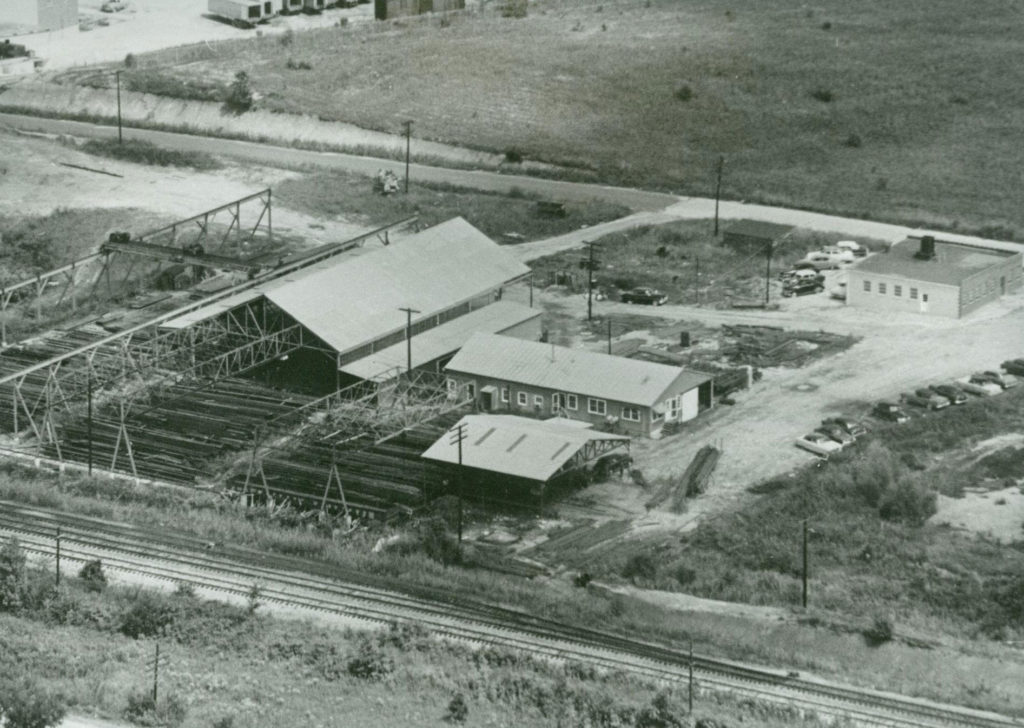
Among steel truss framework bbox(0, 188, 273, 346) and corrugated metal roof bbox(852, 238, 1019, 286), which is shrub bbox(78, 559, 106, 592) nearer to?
steel truss framework bbox(0, 188, 273, 346)

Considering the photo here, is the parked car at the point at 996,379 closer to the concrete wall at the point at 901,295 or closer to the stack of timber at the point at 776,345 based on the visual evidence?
the stack of timber at the point at 776,345

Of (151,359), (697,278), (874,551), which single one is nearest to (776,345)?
(697,278)

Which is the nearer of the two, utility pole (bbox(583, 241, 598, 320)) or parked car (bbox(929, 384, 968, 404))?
parked car (bbox(929, 384, 968, 404))

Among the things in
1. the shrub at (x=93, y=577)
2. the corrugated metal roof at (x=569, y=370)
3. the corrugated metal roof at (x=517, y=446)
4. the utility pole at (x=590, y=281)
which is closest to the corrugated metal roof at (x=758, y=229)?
the utility pole at (x=590, y=281)

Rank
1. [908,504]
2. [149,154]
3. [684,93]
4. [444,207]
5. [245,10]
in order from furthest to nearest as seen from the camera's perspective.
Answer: [245,10] < [684,93] < [149,154] < [444,207] < [908,504]

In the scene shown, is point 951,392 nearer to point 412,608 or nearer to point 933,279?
point 933,279

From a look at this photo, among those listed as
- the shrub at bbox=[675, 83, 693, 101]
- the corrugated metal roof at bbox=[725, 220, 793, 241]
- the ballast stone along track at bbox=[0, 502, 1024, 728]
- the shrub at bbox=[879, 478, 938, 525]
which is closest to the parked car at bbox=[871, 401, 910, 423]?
the shrub at bbox=[879, 478, 938, 525]
